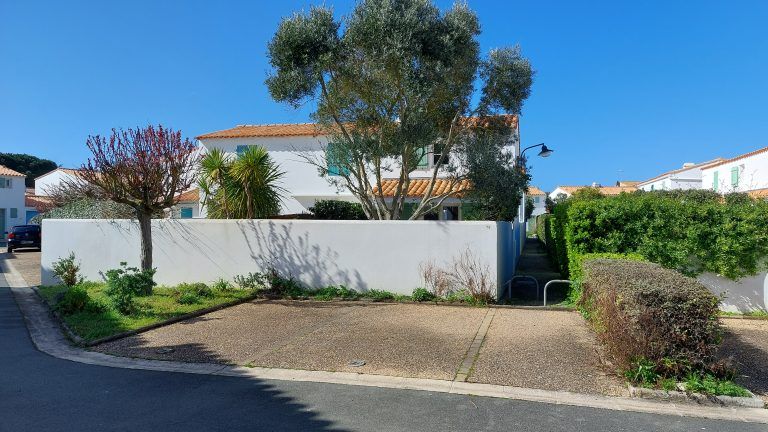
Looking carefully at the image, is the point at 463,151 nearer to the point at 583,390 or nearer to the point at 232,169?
the point at 232,169

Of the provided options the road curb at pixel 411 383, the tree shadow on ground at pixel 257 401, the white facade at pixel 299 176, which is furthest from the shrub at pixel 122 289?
the white facade at pixel 299 176

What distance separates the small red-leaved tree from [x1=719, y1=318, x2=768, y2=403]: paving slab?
10018 millimetres

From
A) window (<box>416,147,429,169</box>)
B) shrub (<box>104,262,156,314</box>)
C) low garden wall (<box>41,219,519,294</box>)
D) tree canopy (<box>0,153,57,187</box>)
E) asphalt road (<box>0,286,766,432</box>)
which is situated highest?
tree canopy (<box>0,153,57,187</box>)

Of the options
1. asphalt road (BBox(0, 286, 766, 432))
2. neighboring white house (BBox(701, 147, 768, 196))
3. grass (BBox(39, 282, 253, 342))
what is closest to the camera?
asphalt road (BBox(0, 286, 766, 432))

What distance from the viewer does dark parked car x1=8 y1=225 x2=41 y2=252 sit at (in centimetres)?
2792

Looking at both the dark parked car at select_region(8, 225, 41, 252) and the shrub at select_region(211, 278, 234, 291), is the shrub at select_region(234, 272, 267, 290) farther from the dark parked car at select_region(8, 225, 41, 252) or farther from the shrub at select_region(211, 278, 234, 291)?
the dark parked car at select_region(8, 225, 41, 252)

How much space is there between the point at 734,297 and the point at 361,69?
865cm

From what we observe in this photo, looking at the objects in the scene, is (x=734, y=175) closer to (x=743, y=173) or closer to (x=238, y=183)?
(x=743, y=173)

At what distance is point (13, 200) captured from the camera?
139ft

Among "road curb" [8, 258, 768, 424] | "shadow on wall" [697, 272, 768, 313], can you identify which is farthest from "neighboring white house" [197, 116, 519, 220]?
"road curb" [8, 258, 768, 424]

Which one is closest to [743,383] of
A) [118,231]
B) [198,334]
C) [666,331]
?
[666,331]

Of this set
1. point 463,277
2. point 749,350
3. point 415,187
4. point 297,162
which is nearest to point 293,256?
point 463,277

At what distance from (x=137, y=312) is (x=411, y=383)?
6126 mm

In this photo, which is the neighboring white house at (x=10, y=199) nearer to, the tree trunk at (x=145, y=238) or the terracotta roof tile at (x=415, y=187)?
the terracotta roof tile at (x=415, y=187)
